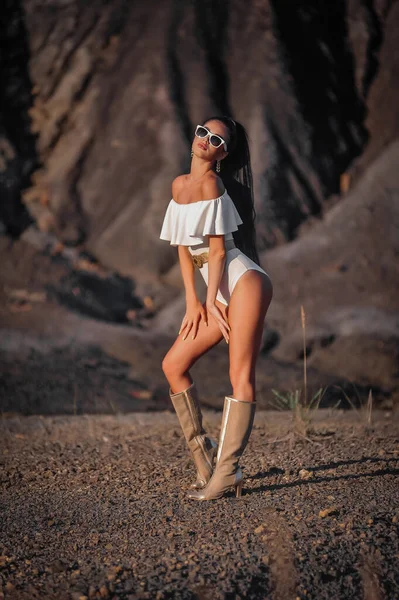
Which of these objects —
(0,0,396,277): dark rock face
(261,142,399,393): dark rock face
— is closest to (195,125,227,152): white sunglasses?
(261,142,399,393): dark rock face

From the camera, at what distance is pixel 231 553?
2.75m

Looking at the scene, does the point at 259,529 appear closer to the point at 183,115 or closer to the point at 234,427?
the point at 234,427

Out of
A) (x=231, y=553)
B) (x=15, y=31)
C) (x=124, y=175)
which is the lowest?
(x=124, y=175)

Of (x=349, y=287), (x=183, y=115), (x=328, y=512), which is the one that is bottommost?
(x=349, y=287)

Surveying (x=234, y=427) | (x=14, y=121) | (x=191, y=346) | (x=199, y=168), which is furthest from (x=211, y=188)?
(x=14, y=121)

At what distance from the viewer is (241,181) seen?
3.48 m

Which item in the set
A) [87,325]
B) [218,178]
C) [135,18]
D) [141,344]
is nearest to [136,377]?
[141,344]

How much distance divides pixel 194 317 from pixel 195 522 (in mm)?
879

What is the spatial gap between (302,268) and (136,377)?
4151 mm

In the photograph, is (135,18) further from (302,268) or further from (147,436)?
(147,436)

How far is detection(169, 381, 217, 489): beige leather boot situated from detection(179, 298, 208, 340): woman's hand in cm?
26

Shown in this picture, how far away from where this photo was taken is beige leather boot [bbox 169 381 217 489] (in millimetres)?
3367

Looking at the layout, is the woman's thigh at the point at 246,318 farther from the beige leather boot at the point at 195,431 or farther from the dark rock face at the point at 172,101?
the dark rock face at the point at 172,101

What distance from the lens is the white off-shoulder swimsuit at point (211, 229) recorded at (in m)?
3.18
